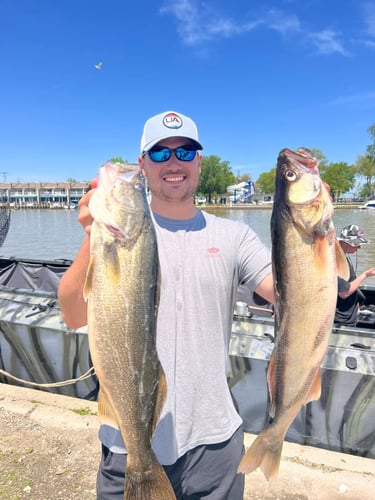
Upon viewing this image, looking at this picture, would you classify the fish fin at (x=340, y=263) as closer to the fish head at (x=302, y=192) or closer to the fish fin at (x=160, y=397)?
the fish head at (x=302, y=192)

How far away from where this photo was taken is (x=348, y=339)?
13.5ft

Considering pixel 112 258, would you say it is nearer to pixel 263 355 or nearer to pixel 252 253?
pixel 252 253

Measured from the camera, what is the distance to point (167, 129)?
2197 mm

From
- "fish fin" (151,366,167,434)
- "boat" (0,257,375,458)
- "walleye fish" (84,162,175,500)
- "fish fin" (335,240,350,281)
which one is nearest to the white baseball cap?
"walleye fish" (84,162,175,500)

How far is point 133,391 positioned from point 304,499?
7.91ft

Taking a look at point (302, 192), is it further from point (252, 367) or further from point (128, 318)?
point (252, 367)

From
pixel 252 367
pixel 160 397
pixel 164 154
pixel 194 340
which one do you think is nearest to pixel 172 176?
pixel 164 154

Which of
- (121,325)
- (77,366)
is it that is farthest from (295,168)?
(77,366)

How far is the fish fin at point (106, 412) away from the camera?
188 centimetres

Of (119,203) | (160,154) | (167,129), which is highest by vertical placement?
(167,129)

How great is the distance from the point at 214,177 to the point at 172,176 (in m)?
106

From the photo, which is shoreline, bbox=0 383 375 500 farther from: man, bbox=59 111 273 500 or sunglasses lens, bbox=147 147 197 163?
sunglasses lens, bbox=147 147 197 163

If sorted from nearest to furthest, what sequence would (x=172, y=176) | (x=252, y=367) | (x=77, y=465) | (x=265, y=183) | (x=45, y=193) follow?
1. (x=172, y=176)
2. (x=77, y=465)
3. (x=252, y=367)
4. (x=265, y=183)
5. (x=45, y=193)

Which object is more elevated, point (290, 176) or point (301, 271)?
point (290, 176)
